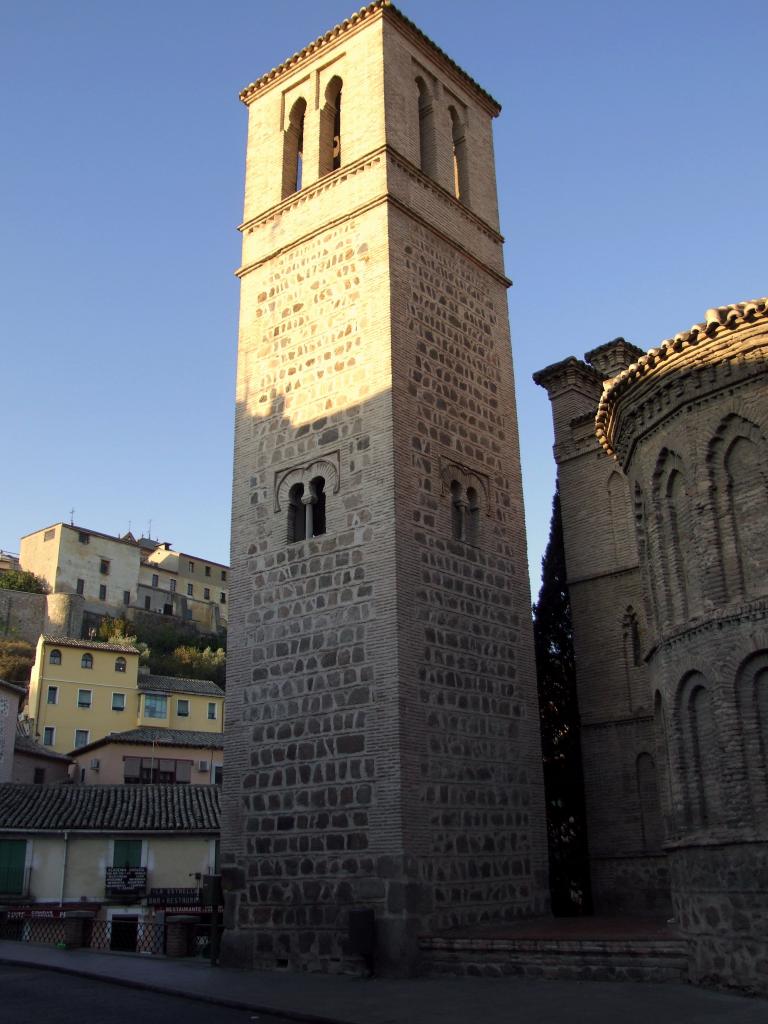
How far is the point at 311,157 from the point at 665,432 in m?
8.55

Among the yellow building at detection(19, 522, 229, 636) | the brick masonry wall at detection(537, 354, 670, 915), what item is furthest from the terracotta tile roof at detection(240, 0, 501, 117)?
the yellow building at detection(19, 522, 229, 636)

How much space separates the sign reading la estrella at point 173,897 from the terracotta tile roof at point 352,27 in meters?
18.0

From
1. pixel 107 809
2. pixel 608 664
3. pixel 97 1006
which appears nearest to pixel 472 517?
pixel 608 664

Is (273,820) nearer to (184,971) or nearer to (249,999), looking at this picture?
(184,971)

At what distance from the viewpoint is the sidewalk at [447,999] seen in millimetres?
8031

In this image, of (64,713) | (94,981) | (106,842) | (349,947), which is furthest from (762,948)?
(64,713)

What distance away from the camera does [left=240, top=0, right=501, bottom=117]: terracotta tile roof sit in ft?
52.9

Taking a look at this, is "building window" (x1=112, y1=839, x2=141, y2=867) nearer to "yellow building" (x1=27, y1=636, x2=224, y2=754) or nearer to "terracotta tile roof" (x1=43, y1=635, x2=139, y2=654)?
"yellow building" (x1=27, y1=636, x2=224, y2=754)

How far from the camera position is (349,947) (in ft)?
35.9

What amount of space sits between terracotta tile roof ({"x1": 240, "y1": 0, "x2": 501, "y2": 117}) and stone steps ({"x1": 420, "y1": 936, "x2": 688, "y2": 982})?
45.8 ft

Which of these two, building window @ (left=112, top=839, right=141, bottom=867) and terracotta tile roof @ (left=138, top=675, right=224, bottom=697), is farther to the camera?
terracotta tile roof @ (left=138, top=675, right=224, bottom=697)

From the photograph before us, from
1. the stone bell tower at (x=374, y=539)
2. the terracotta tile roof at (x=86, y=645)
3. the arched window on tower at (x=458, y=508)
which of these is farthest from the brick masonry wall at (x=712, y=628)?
the terracotta tile roof at (x=86, y=645)

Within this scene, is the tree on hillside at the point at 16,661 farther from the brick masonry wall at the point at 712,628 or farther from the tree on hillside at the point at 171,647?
the brick masonry wall at the point at 712,628

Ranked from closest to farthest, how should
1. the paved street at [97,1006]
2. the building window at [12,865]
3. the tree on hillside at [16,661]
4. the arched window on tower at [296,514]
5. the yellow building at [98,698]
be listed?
the paved street at [97,1006] → the arched window on tower at [296,514] → the building window at [12,865] → the yellow building at [98,698] → the tree on hillside at [16,661]
